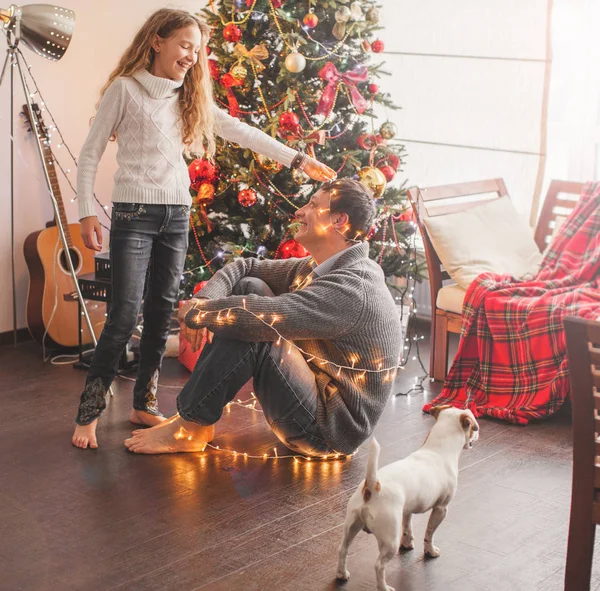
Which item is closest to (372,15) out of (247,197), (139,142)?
(247,197)

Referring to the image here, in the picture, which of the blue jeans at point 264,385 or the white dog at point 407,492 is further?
the blue jeans at point 264,385

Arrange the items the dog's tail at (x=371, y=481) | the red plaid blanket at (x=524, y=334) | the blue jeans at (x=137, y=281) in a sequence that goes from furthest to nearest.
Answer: the red plaid blanket at (x=524, y=334) < the blue jeans at (x=137, y=281) < the dog's tail at (x=371, y=481)

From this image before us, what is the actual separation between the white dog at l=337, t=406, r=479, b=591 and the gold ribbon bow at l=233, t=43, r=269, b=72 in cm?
213

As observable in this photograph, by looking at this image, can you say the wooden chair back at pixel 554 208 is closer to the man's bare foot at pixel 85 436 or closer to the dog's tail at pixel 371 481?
the man's bare foot at pixel 85 436

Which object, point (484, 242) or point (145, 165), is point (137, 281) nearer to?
point (145, 165)

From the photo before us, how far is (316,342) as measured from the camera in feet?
8.86

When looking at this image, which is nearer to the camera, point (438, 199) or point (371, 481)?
point (371, 481)

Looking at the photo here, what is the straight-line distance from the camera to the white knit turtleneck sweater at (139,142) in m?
2.77

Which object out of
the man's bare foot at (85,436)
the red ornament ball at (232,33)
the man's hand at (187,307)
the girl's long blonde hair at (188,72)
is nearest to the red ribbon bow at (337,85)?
the red ornament ball at (232,33)

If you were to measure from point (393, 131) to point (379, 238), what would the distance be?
0.52 meters

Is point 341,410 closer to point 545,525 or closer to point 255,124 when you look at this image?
point 545,525

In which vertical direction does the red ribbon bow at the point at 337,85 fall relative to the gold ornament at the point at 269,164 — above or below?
above

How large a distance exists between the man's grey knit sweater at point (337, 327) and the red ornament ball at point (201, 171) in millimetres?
1248

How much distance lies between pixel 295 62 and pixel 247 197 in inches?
24.0
